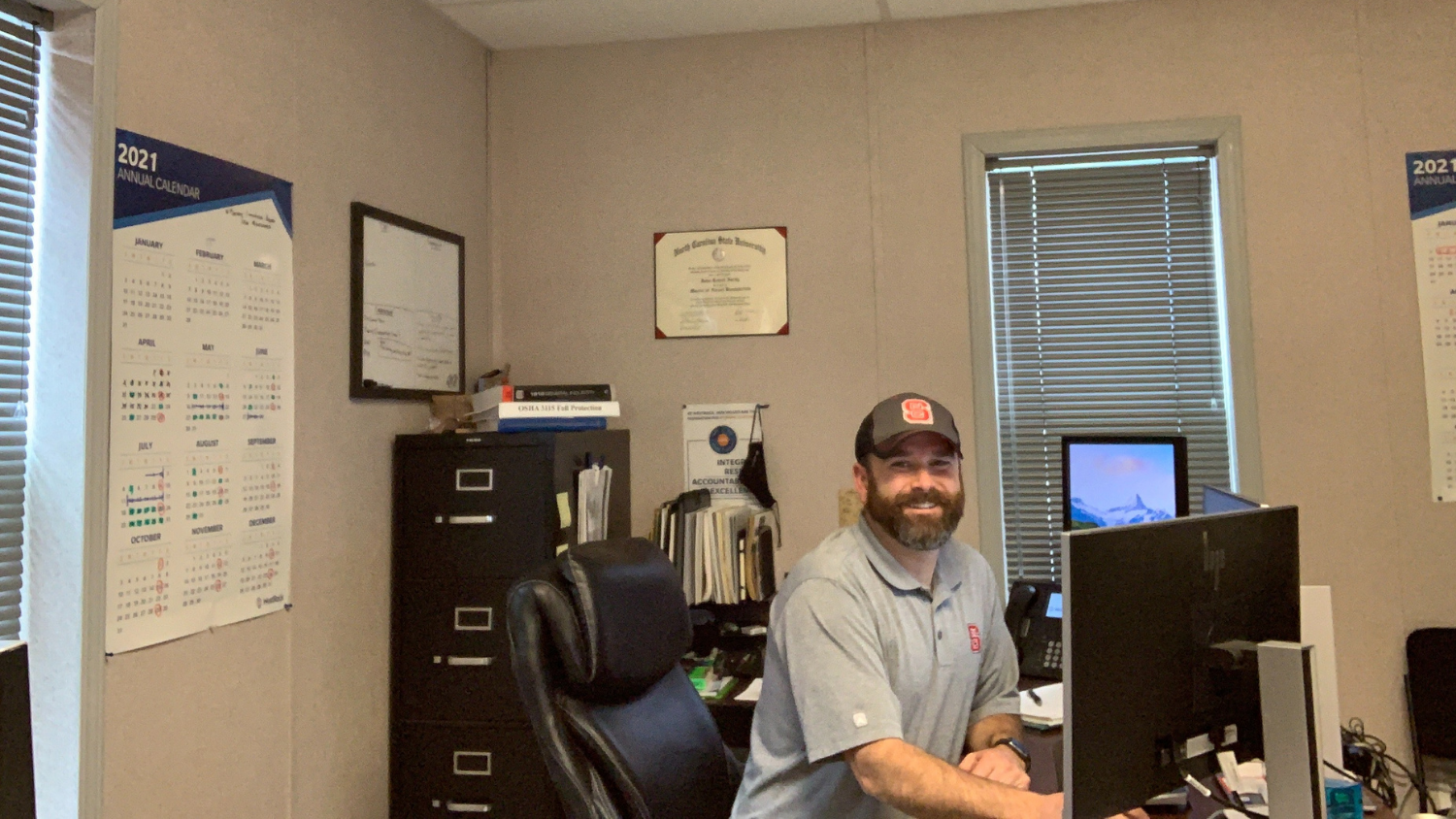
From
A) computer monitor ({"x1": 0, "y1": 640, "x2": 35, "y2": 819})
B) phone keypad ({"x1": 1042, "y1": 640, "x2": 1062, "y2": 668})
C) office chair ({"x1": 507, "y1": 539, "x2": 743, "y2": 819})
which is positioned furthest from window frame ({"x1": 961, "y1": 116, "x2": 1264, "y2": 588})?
computer monitor ({"x1": 0, "y1": 640, "x2": 35, "y2": 819})

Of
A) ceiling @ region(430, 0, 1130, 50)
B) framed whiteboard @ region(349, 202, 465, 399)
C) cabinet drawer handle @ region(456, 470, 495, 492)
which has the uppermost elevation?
ceiling @ region(430, 0, 1130, 50)

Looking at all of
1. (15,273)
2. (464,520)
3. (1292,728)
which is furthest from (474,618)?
(1292,728)

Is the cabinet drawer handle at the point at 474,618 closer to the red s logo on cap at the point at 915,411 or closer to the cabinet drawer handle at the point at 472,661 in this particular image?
the cabinet drawer handle at the point at 472,661

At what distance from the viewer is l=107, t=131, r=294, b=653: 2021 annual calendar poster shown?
1.81 m

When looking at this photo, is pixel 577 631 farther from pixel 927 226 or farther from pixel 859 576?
pixel 927 226

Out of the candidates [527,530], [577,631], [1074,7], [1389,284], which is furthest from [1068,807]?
[1074,7]

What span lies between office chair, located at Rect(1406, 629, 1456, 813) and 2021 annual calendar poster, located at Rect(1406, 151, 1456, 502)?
0.43 metres

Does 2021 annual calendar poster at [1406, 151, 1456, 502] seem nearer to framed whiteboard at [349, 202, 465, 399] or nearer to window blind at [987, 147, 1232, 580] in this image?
window blind at [987, 147, 1232, 580]

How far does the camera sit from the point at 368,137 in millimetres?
2590

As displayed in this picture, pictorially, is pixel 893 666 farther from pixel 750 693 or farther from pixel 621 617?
pixel 750 693

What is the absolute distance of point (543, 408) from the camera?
2762 mm

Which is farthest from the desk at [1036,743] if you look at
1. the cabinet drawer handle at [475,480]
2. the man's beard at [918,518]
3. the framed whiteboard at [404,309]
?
the framed whiteboard at [404,309]

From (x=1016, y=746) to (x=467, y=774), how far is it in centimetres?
161

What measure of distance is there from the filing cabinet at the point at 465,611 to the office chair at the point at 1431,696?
2515 mm
